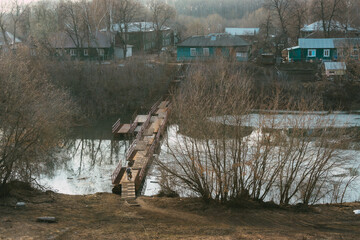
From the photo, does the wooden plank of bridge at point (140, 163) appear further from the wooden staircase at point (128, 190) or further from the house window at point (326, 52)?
the house window at point (326, 52)

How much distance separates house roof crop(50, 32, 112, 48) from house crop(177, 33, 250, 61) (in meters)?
8.91

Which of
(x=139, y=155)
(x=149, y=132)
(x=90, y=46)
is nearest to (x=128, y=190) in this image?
(x=139, y=155)

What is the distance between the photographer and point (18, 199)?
15.3m

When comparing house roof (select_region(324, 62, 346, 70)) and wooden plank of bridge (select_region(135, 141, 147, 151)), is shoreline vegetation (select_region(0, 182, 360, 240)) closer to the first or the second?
wooden plank of bridge (select_region(135, 141, 147, 151))

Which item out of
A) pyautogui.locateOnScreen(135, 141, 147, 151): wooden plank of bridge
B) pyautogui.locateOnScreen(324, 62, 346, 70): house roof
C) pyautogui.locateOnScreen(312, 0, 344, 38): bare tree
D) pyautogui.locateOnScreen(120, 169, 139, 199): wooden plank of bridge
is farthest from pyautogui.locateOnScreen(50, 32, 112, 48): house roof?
pyautogui.locateOnScreen(120, 169, 139, 199): wooden plank of bridge

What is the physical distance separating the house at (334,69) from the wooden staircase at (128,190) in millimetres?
27468

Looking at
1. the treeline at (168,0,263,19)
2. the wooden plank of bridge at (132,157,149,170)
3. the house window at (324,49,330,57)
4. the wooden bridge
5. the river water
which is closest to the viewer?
the wooden bridge

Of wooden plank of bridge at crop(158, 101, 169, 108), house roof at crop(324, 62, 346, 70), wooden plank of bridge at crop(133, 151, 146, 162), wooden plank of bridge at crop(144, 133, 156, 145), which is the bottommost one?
wooden plank of bridge at crop(133, 151, 146, 162)

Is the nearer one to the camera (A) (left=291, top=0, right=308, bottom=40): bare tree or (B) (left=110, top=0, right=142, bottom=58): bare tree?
(B) (left=110, top=0, right=142, bottom=58): bare tree

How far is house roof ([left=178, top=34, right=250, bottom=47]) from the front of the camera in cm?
4683

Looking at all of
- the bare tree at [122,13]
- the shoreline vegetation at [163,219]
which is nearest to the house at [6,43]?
the bare tree at [122,13]

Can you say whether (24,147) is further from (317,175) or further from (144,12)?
(144,12)

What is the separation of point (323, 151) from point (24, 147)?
40.7 ft

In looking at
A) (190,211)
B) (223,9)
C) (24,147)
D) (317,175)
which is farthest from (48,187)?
(223,9)
